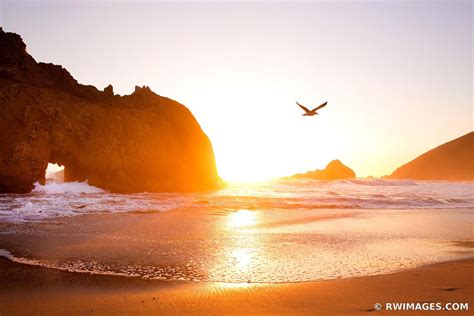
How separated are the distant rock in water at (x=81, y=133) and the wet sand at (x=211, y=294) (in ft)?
94.2

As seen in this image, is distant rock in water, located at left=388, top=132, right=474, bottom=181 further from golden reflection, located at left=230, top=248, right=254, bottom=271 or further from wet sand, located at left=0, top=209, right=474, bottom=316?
golden reflection, located at left=230, top=248, right=254, bottom=271

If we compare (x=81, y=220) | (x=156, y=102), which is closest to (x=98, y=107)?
(x=156, y=102)

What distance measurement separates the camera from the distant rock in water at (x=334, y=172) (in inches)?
4454

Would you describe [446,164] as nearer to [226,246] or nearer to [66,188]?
[66,188]

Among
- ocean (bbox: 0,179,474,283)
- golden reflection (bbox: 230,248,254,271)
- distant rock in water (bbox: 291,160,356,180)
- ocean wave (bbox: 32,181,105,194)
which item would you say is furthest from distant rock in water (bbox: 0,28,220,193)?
distant rock in water (bbox: 291,160,356,180)

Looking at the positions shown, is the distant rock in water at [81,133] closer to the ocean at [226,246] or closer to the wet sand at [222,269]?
the ocean at [226,246]

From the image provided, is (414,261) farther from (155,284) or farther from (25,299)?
(25,299)

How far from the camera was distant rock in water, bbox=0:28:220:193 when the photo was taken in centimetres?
3028

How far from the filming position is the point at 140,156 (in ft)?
125

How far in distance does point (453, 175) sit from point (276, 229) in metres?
151

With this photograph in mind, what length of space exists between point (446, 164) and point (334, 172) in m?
62.5

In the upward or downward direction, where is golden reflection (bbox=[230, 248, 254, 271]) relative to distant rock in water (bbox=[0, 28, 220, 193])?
downward

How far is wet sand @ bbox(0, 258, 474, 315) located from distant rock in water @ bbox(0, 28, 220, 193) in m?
28.7

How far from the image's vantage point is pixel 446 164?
143000 millimetres
